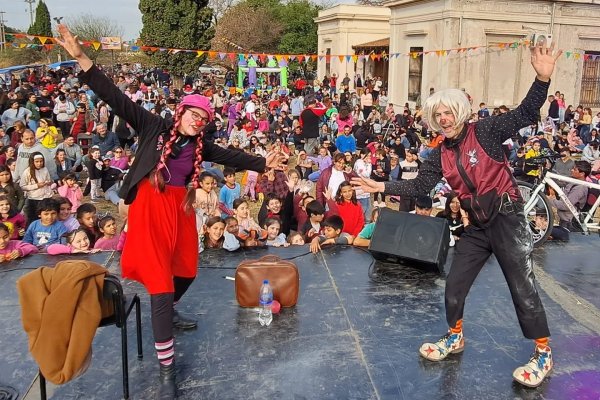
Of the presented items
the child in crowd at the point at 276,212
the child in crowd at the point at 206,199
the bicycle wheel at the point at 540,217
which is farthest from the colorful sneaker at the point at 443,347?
the child in crowd at the point at 206,199

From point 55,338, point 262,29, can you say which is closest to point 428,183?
point 55,338

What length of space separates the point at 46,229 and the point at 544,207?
17.9ft

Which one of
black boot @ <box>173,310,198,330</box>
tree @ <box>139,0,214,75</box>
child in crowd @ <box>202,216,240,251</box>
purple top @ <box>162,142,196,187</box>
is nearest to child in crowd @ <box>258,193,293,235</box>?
child in crowd @ <box>202,216,240,251</box>

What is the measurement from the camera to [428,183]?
3410mm

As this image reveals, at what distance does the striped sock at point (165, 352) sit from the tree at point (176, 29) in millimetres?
25694

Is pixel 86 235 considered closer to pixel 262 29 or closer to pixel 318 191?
pixel 318 191

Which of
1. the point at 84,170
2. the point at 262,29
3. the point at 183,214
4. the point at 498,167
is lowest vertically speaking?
the point at 84,170

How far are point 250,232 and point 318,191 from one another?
2.28 meters

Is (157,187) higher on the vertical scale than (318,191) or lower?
higher

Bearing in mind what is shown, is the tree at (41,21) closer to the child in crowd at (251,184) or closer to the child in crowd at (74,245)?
the child in crowd at (251,184)

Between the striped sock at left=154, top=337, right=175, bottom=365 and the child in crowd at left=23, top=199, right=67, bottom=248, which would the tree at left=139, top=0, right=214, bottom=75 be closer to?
the child in crowd at left=23, top=199, right=67, bottom=248

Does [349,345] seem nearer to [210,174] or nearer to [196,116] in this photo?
[196,116]

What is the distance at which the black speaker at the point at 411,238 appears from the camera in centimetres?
486

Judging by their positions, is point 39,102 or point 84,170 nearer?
point 84,170
